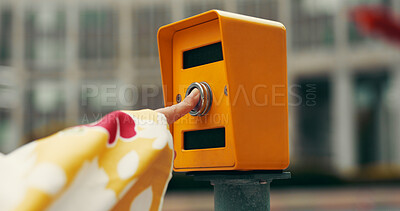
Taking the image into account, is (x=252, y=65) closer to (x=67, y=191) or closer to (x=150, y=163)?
(x=150, y=163)

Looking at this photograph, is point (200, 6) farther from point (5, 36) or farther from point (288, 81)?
point (5, 36)

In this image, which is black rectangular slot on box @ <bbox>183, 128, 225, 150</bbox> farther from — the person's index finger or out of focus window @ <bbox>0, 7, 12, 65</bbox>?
out of focus window @ <bbox>0, 7, 12, 65</bbox>

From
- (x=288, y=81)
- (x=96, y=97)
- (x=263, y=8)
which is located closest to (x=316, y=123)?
(x=288, y=81)

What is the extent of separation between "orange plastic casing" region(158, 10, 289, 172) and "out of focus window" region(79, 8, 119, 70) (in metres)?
20.9

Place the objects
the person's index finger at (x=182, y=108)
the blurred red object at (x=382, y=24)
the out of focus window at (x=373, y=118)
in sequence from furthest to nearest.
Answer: the out of focus window at (x=373, y=118) → the blurred red object at (x=382, y=24) → the person's index finger at (x=182, y=108)

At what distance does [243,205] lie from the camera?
1.97m

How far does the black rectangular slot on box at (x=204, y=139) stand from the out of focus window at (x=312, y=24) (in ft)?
55.6

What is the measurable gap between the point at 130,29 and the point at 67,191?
21678 millimetres

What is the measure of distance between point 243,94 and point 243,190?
0.36m

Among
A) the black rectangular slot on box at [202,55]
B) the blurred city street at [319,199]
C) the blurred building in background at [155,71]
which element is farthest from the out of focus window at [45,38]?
the black rectangular slot on box at [202,55]

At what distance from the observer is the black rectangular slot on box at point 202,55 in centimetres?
210

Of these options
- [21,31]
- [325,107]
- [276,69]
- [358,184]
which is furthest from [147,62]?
[276,69]

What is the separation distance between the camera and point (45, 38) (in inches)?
921

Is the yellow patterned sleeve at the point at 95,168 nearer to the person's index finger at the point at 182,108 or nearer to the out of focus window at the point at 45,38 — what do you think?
the person's index finger at the point at 182,108
